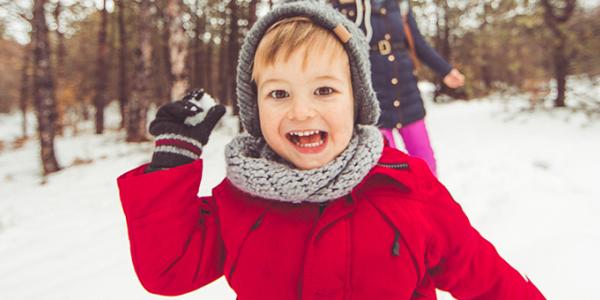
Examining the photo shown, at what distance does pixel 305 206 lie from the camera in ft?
3.51

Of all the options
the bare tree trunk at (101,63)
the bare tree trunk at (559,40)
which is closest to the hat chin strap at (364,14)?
the bare tree trunk at (559,40)

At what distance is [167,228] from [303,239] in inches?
15.5

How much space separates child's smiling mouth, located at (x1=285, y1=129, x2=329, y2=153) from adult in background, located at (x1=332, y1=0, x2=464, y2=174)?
1425 millimetres

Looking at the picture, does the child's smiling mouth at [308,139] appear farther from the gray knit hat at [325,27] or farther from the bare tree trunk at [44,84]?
the bare tree trunk at [44,84]

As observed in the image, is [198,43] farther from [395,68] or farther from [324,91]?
[324,91]

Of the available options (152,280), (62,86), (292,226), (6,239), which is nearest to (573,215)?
(292,226)

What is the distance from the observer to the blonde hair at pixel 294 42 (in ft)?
3.63

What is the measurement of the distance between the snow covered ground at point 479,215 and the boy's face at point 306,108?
1364 mm

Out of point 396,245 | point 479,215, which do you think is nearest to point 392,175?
point 396,245

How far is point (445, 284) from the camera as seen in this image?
1.25m

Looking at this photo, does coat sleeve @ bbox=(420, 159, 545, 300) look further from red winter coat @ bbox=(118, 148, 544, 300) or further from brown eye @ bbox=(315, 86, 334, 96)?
brown eye @ bbox=(315, 86, 334, 96)

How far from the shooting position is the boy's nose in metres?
1.05

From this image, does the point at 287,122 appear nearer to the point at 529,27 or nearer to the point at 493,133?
the point at 493,133

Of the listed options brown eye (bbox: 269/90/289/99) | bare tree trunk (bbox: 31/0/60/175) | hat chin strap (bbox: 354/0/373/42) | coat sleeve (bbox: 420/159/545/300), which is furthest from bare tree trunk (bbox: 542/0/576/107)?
bare tree trunk (bbox: 31/0/60/175)
